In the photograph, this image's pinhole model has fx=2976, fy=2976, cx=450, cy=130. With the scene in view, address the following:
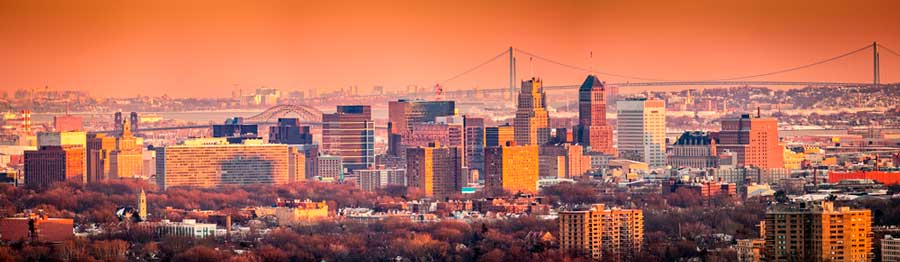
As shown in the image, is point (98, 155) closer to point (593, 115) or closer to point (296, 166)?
point (296, 166)

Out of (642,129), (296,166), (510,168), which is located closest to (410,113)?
(642,129)

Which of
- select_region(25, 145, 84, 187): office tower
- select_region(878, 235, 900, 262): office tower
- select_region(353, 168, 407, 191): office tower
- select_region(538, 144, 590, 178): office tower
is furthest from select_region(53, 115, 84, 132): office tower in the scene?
select_region(878, 235, 900, 262): office tower

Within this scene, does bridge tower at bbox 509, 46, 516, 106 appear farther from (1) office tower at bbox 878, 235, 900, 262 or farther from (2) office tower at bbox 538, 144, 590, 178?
(1) office tower at bbox 878, 235, 900, 262

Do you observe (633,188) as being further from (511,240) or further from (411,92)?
(411,92)

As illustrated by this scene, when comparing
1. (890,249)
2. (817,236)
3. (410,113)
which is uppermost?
(410,113)

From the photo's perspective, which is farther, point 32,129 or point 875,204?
point 32,129

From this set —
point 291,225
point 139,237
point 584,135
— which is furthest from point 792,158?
point 139,237
